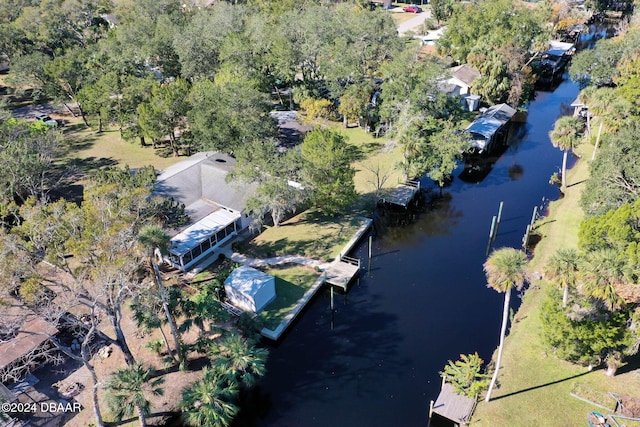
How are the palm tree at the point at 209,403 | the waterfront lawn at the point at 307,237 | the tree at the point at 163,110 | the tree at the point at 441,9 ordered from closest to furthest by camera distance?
the palm tree at the point at 209,403 → the waterfront lawn at the point at 307,237 → the tree at the point at 163,110 → the tree at the point at 441,9

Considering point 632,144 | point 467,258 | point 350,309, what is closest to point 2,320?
point 350,309

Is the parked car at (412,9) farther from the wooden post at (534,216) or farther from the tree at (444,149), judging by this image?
the wooden post at (534,216)

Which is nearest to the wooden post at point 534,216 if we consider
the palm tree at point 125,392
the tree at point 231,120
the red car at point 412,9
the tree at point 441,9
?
the tree at point 231,120

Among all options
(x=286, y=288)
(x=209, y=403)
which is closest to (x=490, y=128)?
(x=286, y=288)

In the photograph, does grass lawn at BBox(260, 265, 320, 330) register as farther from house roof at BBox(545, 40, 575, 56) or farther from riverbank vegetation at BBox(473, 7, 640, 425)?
house roof at BBox(545, 40, 575, 56)

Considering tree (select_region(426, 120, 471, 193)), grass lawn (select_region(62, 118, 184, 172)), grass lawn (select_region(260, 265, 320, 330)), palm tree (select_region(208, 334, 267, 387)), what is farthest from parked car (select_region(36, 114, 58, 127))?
tree (select_region(426, 120, 471, 193))

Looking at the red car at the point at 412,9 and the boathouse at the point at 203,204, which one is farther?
the red car at the point at 412,9

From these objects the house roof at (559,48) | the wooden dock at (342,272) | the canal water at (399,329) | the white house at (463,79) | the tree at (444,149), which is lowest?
the canal water at (399,329)

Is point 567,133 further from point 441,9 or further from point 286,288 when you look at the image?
point 441,9
